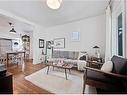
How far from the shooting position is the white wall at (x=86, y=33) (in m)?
4.58

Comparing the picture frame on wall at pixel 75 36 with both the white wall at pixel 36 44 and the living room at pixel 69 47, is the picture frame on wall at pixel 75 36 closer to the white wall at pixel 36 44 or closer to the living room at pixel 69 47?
the living room at pixel 69 47

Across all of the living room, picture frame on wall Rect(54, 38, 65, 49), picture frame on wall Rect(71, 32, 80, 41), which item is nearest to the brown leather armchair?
the living room

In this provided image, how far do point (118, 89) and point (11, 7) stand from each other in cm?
402

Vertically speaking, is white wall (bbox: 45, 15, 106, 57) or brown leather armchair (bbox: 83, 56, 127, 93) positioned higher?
white wall (bbox: 45, 15, 106, 57)

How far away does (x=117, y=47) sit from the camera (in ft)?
11.2

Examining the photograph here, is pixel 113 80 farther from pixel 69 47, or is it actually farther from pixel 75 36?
pixel 69 47

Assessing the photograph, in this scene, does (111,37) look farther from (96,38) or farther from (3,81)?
(3,81)

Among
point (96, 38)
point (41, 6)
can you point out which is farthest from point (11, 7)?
point (96, 38)

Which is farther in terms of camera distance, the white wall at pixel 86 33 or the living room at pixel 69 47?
the white wall at pixel 86 33

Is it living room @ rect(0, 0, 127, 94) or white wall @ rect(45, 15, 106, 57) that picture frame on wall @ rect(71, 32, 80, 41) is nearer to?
living room @ rect(0, 0, 127, 94)

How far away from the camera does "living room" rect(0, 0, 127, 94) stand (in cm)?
212

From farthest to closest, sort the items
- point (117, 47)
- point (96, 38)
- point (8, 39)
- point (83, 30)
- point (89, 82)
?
point (8, 39), point (83, 30), point (96, 38), point (117, 47), point (89, 82)

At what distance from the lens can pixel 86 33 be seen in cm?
505

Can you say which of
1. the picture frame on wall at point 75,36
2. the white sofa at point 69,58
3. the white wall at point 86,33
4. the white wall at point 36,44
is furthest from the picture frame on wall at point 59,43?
the white wall at point 36,44
